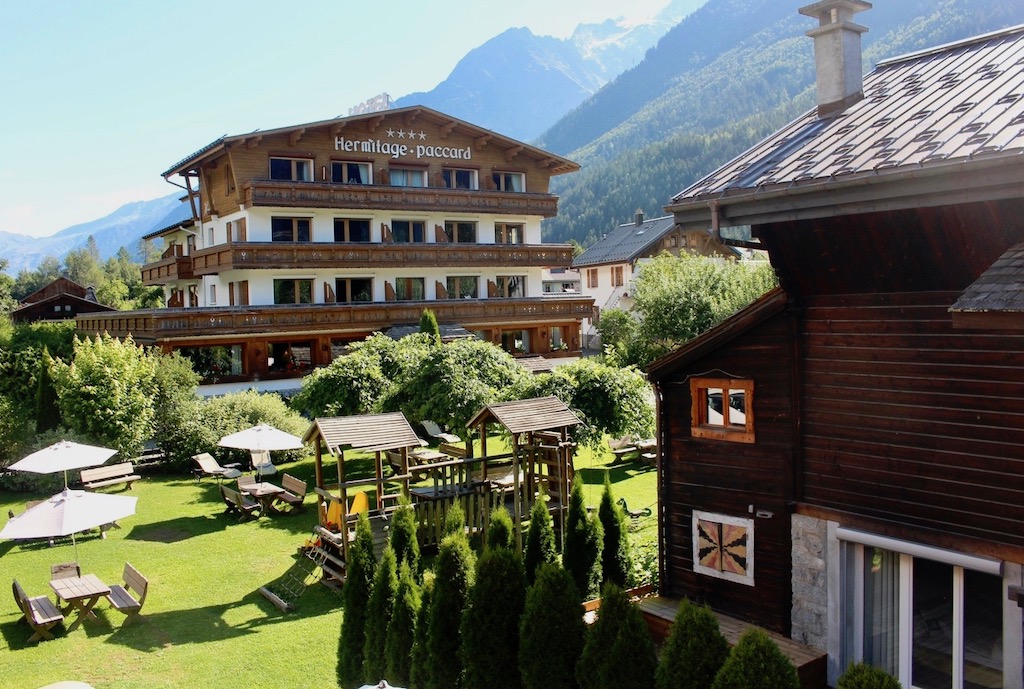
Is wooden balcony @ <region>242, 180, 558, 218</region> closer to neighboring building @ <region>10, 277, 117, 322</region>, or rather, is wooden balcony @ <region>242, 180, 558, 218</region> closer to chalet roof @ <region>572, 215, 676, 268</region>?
chalet roof @ <region>572, 215, 676, 268</region>

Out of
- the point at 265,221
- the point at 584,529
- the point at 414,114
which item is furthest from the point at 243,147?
the point at 584,529

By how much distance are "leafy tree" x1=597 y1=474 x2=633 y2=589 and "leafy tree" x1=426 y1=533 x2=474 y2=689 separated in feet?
13.1

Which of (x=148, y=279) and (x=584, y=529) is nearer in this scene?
(x=584, y=529)

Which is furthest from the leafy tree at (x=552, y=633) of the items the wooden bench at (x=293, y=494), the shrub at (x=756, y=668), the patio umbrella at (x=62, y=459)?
the patio umbrella at (x=62, y=459)

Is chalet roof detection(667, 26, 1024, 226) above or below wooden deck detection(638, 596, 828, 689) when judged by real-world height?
above

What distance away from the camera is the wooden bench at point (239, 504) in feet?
66.5

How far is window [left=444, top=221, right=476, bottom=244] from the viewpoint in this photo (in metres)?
43.0

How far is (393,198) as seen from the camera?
40250mm

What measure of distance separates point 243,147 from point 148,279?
15359mm

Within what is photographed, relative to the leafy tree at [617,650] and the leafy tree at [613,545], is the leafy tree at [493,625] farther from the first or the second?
the leafy tree at [613,545]

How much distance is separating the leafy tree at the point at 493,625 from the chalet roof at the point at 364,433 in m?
6.58

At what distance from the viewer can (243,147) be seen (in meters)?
37.4

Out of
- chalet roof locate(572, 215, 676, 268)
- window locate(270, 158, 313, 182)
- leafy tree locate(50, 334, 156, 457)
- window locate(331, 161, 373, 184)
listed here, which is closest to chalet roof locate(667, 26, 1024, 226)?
leafy tree locate(50, 334, 156, 457)

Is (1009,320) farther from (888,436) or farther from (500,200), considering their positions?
(500,200)
